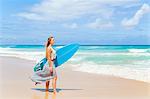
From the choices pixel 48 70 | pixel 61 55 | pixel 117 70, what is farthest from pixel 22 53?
pixel 48 70

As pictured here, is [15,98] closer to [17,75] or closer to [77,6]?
[17,75]

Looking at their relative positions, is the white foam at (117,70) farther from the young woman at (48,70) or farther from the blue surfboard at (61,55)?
the young woman at (48,70)

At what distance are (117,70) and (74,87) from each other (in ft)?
5.78

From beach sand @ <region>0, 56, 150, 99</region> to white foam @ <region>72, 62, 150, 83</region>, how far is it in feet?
0.92

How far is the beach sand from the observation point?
4844 mm

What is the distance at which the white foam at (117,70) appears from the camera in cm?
639

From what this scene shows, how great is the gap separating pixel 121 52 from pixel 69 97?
5.79 m

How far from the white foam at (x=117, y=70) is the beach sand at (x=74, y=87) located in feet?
0.92

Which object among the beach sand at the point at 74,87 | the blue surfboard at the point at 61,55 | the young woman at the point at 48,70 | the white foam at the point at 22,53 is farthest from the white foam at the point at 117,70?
the young woman at the point at 48,70

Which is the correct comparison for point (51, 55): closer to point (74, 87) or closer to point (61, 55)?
point (61, 55)

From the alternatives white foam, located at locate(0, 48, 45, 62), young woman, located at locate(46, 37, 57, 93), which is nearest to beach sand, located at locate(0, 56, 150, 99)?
young woman, located at locate(46, 37, 57, 93)

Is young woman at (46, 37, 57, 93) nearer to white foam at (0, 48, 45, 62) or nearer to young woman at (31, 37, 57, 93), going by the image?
young woman at (31, 37, 57, 93)

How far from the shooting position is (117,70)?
691cm

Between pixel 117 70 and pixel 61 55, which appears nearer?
pixel 61 55
